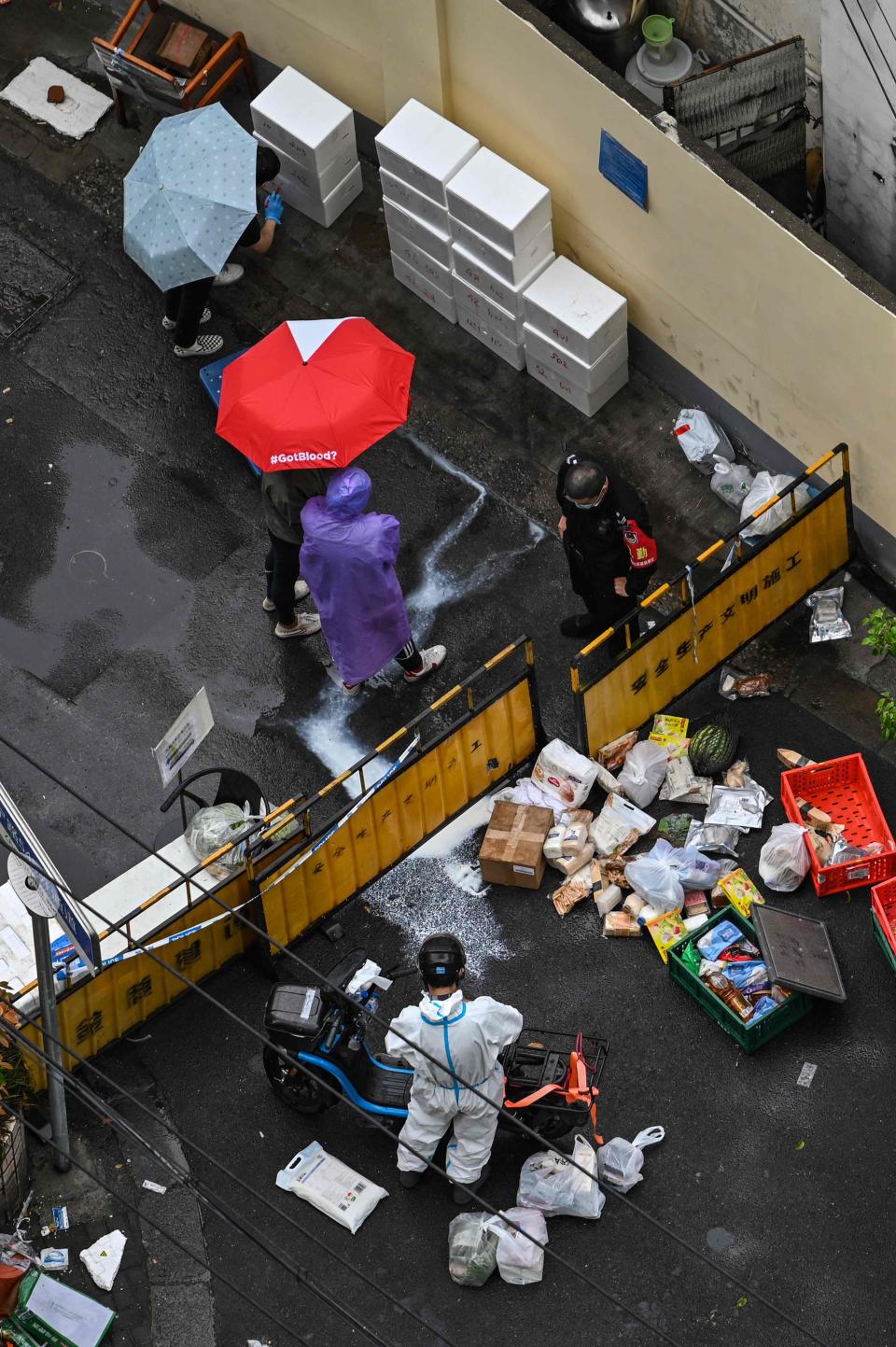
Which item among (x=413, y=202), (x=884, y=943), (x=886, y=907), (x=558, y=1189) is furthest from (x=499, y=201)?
(x=558, y=1189)

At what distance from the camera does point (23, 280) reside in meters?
14.5

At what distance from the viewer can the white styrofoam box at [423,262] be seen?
13.5 meters

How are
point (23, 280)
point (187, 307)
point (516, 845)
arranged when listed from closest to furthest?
point (516, 845), point (187, 307), point (23, 280)

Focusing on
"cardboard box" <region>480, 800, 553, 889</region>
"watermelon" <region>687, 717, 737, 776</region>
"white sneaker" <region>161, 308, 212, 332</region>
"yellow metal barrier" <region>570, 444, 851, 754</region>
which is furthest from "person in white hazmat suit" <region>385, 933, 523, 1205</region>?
"white sneaker" <region>161, 308, 212, 332</region>

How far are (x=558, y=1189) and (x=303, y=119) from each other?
7771 mm

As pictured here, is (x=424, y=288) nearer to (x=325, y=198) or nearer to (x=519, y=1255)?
(x=325, y=198)

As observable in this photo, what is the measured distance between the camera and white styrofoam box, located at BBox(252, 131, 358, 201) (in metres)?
14.0

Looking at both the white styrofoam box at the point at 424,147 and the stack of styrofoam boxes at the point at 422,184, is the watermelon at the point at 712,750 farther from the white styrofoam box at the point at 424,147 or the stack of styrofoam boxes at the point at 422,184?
the white styrofoam box at the point at 424,147

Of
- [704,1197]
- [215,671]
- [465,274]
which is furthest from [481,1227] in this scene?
[465,274]

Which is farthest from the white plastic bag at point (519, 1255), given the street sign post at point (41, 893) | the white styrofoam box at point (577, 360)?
the white styrofoam box at point (577, 360)

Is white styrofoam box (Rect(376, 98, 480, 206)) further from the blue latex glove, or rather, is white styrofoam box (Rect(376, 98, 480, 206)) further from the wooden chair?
the wooden chair

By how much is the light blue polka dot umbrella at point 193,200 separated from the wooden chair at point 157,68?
5.61 ft

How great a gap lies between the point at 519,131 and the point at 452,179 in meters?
0.56

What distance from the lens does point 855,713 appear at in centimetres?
1188
